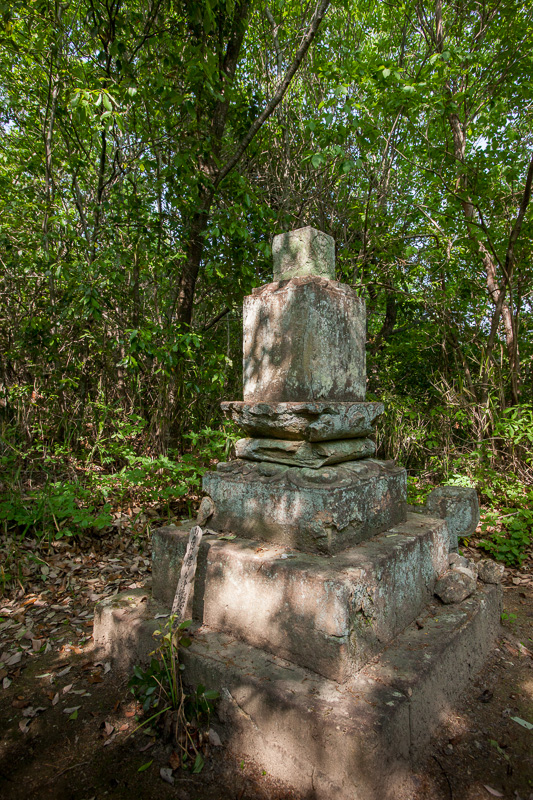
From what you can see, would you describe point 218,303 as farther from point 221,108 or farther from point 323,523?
point 323,523

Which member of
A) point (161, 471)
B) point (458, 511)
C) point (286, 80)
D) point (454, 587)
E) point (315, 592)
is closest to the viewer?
point (315, 592)

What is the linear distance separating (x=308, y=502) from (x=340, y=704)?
0.81 metres

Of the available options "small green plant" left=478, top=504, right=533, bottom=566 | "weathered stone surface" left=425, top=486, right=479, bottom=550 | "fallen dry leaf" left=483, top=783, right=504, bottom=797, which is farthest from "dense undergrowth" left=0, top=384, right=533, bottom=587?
"fallen dry leaf" left=483, top=783, right=504, bottom=797

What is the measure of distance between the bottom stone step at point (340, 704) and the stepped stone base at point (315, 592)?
72 millimetres

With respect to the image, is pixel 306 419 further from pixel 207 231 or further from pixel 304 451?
pixel 207 231

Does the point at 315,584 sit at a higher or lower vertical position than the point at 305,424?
lower

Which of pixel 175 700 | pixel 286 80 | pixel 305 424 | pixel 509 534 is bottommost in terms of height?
pixel 175 700

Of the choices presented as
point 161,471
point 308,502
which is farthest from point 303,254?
point 161,471

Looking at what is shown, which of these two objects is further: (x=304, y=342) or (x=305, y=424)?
(x=304, y=342)

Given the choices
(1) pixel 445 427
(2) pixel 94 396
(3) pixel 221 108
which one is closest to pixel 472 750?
(1) pixel 445 427

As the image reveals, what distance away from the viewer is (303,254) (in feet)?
8.39

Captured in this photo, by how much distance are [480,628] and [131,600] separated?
1.96 m

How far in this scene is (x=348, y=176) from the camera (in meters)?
6.05

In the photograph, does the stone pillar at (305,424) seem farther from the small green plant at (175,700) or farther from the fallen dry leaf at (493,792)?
the fallen dry leaf at (493,792)
